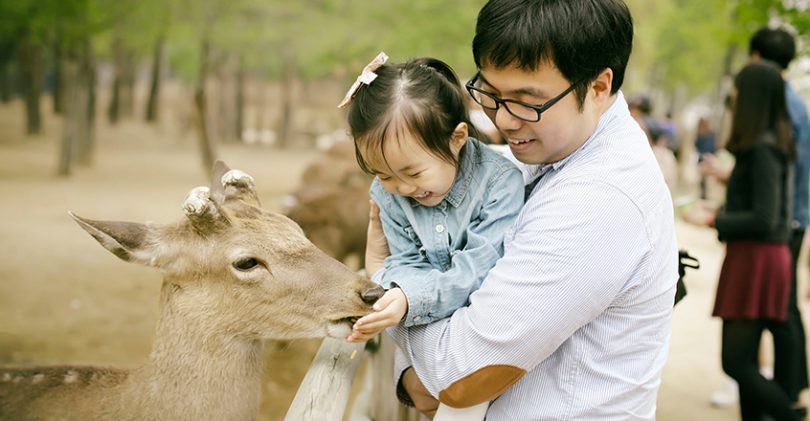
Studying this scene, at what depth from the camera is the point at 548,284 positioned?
6.12 feet

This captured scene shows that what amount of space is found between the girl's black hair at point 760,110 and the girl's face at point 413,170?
2.96 meters

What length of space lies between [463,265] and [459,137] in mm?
475

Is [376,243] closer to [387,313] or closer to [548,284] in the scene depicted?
[387,313]

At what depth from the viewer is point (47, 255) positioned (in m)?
10.0

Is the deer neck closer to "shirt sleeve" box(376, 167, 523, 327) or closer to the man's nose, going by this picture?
"shirt sleeve" box(376, 167, 523, 327)

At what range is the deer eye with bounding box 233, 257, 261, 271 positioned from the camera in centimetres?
258

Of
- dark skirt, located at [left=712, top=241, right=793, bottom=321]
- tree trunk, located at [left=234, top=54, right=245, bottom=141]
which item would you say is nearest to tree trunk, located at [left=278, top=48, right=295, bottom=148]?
tree trunk, located at [left=234, top=54, right=245, bottom=141]

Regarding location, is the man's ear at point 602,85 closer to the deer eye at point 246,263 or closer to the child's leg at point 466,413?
the child's leg at point 466,413

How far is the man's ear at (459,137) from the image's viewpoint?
2406mm

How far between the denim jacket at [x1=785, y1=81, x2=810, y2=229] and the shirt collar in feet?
11.6

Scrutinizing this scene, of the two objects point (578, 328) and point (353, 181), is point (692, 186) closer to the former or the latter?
point (353, 181)

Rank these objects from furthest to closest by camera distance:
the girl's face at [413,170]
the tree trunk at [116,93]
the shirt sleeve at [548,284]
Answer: the tree trunk at [116,93], the girl's face at [413,170], the shirt sleeve at [548,284]

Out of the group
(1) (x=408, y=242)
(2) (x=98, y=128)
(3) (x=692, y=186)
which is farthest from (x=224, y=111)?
(1) (x=408, y=242)

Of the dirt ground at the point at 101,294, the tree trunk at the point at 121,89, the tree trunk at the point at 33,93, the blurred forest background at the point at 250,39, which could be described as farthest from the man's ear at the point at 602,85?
the tree trunk at the point at 121,89
